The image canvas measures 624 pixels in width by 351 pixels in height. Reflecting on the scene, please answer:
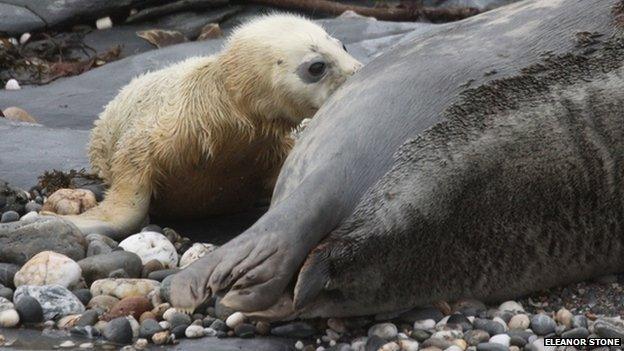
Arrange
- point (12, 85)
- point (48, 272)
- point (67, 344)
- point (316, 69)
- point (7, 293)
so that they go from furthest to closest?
point (12, 85)
point (316, 69)
point (48, 272)
point (7, 293)
point (67, 344)

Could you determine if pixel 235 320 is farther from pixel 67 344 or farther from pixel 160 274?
pixel 160 274

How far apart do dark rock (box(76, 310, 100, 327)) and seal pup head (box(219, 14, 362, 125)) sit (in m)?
1.93

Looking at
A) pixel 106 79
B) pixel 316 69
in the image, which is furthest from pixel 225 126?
pixel 106 79

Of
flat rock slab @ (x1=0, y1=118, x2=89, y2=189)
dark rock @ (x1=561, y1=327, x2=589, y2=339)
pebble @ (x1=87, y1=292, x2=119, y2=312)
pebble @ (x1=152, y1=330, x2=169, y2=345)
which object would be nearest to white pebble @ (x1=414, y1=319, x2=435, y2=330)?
dark rock @ (x1=561, y1=327, x2=589, y2=339)

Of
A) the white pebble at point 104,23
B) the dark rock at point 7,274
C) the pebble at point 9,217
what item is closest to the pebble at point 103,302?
the dark rock at point 7,274

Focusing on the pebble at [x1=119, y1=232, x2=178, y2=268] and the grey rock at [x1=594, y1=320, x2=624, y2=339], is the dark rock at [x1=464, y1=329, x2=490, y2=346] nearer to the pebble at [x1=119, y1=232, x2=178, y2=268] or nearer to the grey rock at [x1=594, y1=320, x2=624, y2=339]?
the grey rock at [x1=594, y1=320, x2=624, y2=339]

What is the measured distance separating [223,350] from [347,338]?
1.43ft

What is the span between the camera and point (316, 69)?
19.1ft

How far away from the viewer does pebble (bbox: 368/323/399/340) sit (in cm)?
405

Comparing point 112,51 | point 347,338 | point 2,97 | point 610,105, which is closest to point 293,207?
point 347,338

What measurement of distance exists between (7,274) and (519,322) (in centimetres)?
202

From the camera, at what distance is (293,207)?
405 cm

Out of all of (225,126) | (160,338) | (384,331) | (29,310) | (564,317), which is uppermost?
(225,126)

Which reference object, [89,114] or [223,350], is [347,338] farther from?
[89,114]
